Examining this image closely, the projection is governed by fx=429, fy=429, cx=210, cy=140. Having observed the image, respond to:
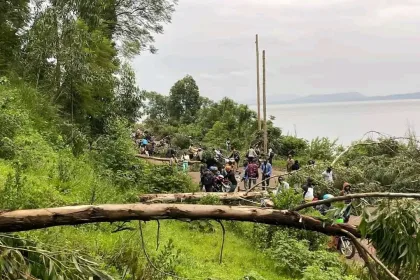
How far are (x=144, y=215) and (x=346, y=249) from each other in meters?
8.00

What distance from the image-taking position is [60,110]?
16.8 metres

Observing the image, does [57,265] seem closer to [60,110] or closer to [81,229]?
[81,229]

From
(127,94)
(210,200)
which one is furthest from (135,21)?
(210,200)

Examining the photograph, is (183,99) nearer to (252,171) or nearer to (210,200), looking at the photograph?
(252,171)

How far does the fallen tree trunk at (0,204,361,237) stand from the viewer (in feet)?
9.14

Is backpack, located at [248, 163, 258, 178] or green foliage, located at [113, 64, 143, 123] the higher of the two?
green foliage, located at [113, 64, 143, 123]

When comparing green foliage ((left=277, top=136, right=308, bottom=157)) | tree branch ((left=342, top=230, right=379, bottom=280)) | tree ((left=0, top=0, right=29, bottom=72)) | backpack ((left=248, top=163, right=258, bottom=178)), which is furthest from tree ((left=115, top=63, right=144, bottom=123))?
tree branch ((left=342, top=230, right=379, bottom=280))

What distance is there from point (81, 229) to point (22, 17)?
14.4m

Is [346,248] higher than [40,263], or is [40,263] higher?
[40,263]

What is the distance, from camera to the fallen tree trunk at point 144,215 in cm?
279

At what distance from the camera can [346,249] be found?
9695mm

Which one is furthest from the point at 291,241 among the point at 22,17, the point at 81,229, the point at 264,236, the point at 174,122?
the point at 174,122

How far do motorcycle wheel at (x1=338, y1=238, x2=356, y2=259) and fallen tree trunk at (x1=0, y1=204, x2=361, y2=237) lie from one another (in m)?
7.20

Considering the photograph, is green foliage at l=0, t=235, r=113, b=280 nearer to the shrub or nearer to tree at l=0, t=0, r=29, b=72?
tree at l=0, t=0, r=29, b=72
